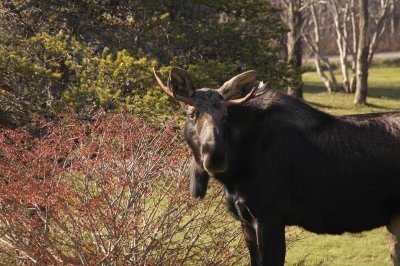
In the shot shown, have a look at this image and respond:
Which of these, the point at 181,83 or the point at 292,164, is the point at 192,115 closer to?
the point at 181,83

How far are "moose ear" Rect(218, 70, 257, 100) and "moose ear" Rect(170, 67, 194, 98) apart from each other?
0.29 meters

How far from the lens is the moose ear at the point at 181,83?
6242mm

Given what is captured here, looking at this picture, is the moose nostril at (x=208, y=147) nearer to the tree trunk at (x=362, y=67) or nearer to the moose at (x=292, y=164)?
the moose at (x=292, y=164)


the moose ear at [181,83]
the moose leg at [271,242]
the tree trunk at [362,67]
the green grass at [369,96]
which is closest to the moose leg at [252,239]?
the moose leg at [271,242]

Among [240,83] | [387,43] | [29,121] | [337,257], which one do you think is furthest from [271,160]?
[387,43]

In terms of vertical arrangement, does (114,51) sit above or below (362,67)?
above

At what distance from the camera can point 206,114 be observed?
19.8ft

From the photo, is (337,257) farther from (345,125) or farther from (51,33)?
(51,33)

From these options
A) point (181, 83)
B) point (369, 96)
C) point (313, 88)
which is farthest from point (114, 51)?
point (313, 88)

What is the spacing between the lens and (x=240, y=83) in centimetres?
643

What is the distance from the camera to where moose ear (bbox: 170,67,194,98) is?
20.5 feet

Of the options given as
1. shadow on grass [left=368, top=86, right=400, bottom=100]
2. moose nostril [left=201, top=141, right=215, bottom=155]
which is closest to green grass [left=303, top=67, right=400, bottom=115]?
shadow on grass [left=368, top=86, right=400, bottom=100]

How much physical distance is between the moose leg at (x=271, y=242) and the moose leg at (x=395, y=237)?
1.14 m

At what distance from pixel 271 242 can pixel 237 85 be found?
1484mm
